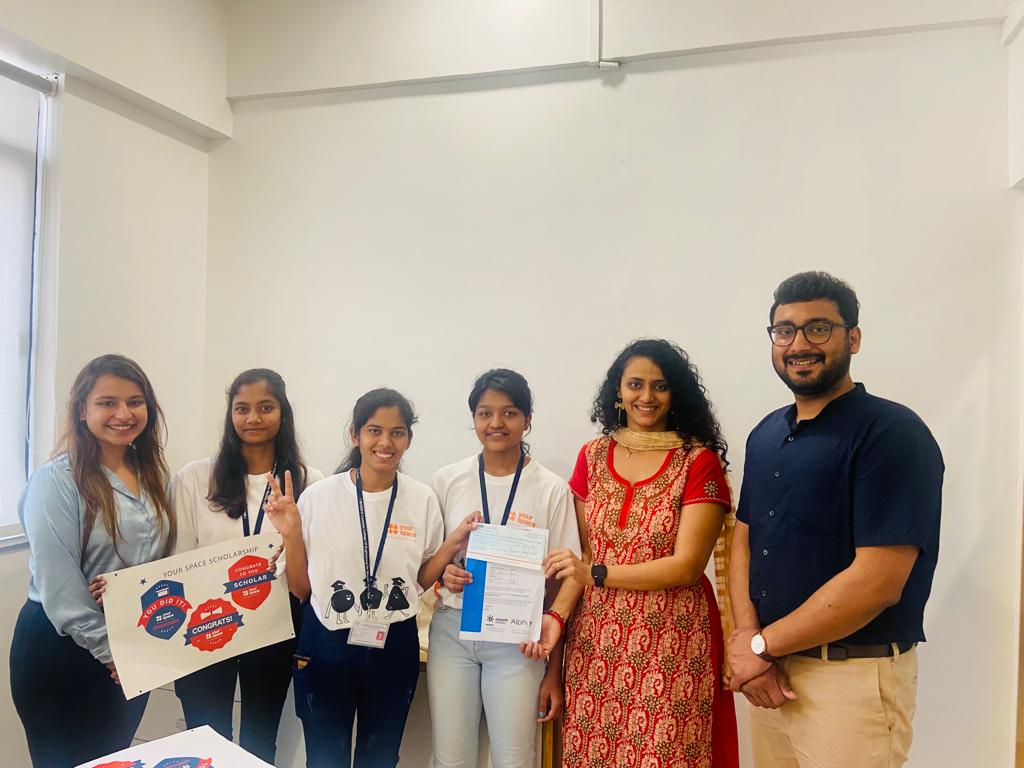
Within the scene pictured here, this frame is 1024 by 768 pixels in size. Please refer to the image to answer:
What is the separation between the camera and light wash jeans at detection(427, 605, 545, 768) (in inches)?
A: 85.7

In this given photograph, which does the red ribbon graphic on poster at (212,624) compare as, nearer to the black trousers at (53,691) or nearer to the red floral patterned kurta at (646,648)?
the black trousers at (53,691)

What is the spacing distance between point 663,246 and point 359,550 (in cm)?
166

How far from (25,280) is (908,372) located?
335cm

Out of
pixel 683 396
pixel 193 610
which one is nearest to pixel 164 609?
pixel 193 610

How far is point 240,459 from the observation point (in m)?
2.31

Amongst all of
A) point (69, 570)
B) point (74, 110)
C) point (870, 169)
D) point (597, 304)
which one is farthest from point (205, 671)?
point (870, 169)

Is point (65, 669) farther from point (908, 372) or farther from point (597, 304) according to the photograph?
point (908, 372)

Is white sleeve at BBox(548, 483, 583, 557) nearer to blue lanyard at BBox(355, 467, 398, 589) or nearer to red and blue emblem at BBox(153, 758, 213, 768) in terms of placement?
blue lanyard at BBox(355, 467, 398, 589)

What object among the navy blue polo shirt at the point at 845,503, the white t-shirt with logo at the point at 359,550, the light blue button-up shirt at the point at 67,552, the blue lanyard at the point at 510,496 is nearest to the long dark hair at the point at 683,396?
the navy blue polo shirt at the point at 845,503

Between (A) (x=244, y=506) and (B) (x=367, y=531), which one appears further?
(A) (x=244, y=506)

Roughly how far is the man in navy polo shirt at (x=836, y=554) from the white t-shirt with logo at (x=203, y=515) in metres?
1.54

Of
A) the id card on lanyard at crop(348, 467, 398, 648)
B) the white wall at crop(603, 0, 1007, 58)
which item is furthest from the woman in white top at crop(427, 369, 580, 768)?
the white wall at crop(603, 0, 1007, 58)

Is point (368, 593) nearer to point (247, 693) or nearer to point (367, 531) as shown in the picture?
point (367, 531)

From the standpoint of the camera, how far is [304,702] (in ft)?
7.12
